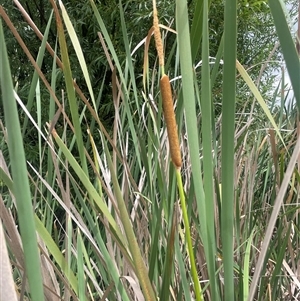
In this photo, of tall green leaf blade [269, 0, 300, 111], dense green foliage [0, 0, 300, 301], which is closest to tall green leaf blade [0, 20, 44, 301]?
dense green foliage [0, 0, 300, 301]

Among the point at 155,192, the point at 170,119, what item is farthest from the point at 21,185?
the point at 155,192

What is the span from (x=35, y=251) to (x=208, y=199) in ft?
0.28

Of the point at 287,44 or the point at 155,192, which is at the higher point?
the point at 287,44

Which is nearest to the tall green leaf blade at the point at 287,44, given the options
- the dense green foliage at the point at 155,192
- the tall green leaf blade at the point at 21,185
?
the dense green foliage at the point at 155,192

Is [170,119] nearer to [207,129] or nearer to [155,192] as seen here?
[207,129]

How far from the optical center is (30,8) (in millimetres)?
2000

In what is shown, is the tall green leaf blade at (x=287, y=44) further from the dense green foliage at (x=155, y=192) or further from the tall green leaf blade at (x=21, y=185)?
the tall green leaf blade at (x=21, y=185)

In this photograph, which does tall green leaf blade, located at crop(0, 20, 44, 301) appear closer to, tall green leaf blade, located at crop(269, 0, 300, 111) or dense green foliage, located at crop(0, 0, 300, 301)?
dense green foliage, located at crop(0, 0, 300, 301)

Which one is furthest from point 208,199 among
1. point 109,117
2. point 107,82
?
point 107,82

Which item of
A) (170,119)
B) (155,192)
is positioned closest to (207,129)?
(170,119)

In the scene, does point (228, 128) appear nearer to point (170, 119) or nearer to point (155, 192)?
point (170, 119)

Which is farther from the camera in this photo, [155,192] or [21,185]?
[155,192]

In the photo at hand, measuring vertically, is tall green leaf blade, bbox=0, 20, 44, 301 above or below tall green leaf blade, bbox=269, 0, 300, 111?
below

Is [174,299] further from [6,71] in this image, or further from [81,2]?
[81,2]
